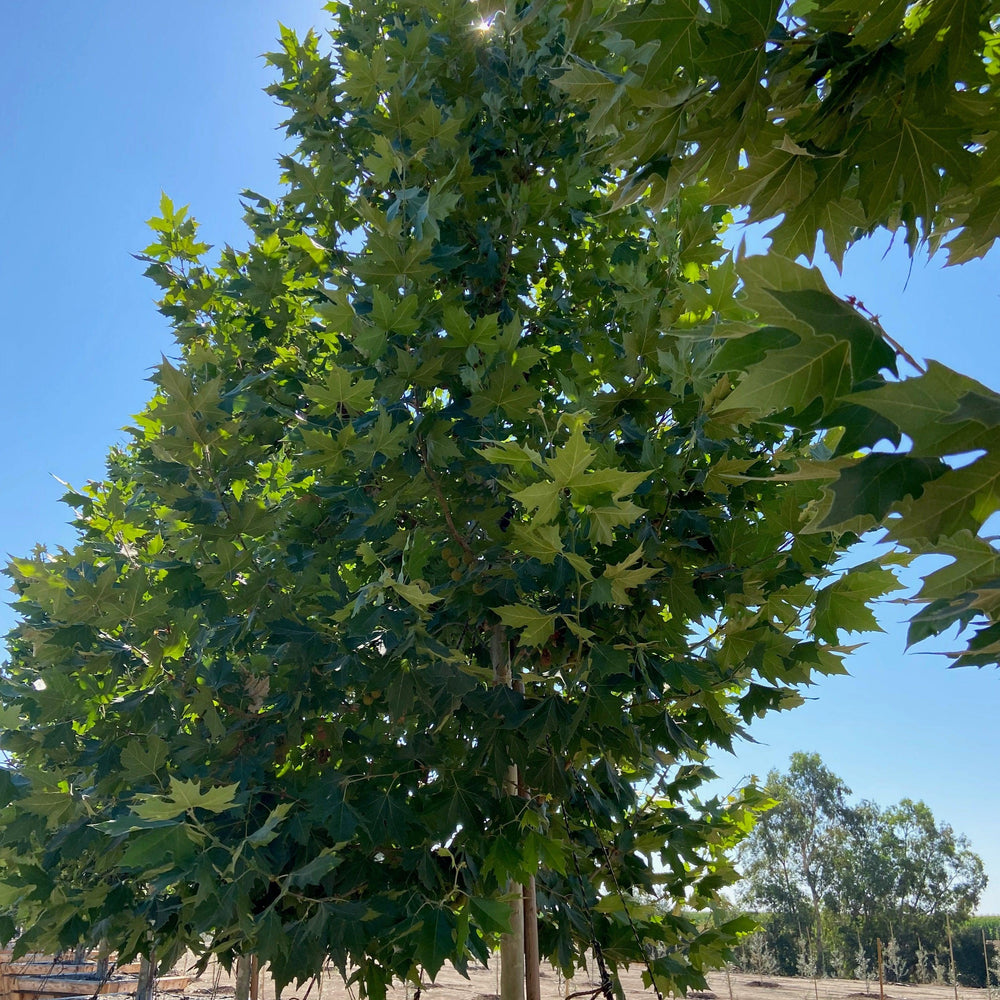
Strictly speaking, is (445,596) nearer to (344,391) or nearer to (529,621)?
(529,621)

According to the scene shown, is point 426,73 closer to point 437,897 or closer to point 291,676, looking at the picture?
point 291,676

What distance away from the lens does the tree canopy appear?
81.0 inches

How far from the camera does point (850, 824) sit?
39156mm

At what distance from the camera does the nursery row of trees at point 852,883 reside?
34344 mm

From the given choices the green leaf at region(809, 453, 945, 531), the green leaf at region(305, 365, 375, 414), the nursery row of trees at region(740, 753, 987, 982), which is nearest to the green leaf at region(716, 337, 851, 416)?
the green leaf at region(809, 453, 945, 531)

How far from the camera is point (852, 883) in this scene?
124ft

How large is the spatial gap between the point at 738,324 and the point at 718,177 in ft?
2.12

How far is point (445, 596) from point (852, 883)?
43.8 metres

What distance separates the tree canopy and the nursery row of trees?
36150mm

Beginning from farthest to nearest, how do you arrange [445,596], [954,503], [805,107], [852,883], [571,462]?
[852,883] → [445,596] → [571,462] → [805,107] → [954,503]

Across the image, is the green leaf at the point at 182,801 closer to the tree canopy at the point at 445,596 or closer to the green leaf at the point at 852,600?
the tree canopy at the point at 445,596

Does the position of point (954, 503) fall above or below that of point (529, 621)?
below

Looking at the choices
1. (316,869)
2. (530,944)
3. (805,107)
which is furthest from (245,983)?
(805,107)

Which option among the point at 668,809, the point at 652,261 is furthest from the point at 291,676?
the point at 652,261
